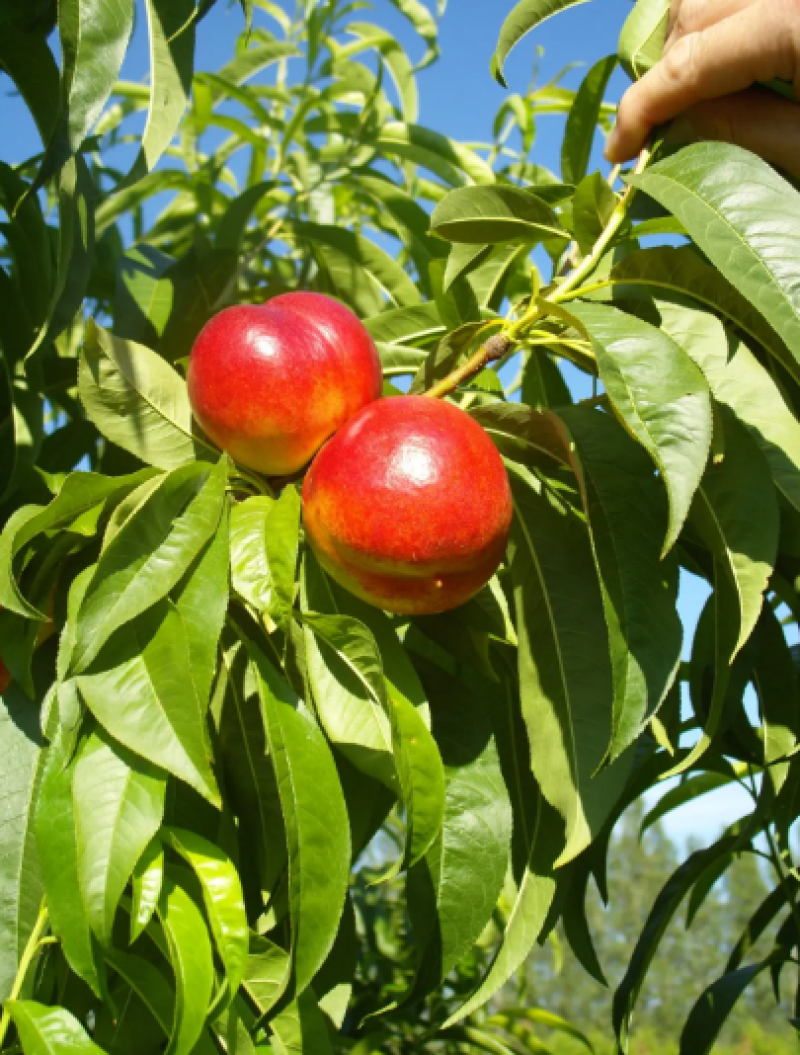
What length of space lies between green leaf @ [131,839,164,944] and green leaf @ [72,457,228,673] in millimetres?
217

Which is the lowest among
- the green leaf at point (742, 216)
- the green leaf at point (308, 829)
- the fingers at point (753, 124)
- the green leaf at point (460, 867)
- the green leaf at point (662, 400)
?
the green leaf at point (460, 867)

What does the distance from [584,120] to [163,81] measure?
25.9 inches

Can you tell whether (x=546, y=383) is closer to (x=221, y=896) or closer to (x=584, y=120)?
(x=584, y=120)

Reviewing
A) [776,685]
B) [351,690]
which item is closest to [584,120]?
[776,685]

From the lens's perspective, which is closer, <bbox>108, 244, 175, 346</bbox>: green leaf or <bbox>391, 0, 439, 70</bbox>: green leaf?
<bbox>108, 244, 175, 346</bbox>: green leaf

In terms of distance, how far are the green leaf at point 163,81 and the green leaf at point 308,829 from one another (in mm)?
664

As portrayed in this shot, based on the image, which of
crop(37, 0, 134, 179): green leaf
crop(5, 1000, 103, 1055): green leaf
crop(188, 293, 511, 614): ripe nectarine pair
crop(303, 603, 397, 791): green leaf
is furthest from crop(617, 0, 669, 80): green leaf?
crop(5, 1000, 103, 1055): green leaf

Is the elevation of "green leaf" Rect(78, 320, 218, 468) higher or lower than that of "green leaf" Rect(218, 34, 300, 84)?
lower

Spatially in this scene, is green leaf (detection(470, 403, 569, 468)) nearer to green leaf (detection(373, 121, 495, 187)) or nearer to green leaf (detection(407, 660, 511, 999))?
green leaf (detection(407, 660, 511, 999))

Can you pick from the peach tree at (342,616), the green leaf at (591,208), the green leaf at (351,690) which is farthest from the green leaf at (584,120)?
the green leaf at (351,690)

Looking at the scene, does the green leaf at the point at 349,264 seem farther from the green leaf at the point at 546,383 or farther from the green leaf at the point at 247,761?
the green leaf at the point at 247,761

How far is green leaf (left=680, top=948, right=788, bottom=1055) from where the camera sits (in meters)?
1.74

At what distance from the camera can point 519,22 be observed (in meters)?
1.41

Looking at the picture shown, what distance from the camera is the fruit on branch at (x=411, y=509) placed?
→ 3.36ft
